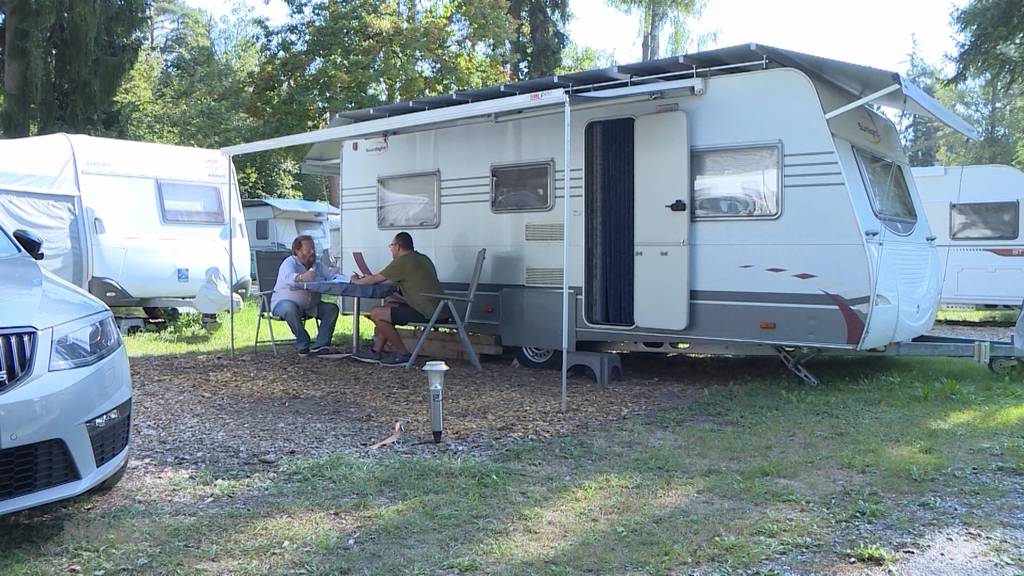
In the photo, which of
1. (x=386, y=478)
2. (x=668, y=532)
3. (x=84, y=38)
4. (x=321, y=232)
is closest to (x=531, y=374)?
(x=386, y=478)

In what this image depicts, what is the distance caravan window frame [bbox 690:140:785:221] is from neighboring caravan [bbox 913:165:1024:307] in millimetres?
7365

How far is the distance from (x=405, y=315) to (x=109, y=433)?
185 inches

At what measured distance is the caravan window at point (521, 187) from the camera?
7672mm

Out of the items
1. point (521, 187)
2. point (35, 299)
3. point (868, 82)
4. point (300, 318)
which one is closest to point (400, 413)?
point (521, 187)

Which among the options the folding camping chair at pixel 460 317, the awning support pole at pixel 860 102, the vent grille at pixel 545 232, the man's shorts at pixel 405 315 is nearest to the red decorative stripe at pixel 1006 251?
the awning support pole at pixel 860 102

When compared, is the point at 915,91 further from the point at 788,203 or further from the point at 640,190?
the point at 640,190

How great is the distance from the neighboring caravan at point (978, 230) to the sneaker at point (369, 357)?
8669mm

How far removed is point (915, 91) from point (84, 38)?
48.9 feet

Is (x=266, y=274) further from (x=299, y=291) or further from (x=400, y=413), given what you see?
(x=400, y=413)

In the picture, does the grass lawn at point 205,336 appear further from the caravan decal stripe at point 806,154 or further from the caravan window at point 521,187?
the caravan decal stripe at point 806,154

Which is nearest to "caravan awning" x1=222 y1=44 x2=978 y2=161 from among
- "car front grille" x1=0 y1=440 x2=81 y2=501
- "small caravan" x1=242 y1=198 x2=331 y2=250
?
"car front grille" x1=0 y1=440 x2=81 y2=501

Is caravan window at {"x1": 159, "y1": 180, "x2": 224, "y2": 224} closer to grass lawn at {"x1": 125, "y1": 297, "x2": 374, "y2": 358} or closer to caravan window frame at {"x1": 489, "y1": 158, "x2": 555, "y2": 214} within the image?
grass lawn at {"x1": 125, "y1": 297, "x2": 374, "y2": 358}

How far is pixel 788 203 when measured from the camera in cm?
648

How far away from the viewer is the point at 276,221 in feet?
66.7
